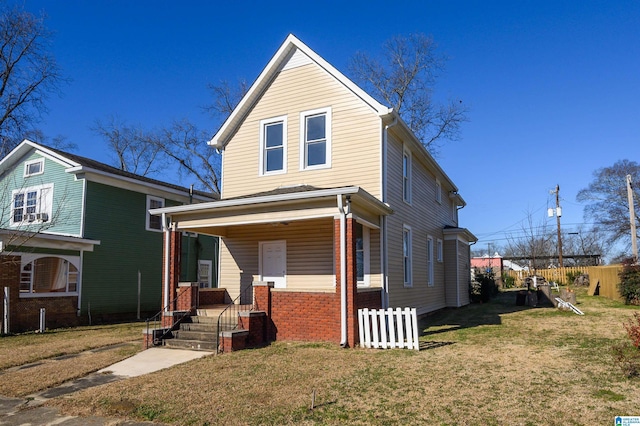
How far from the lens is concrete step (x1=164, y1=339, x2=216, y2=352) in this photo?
35.8 feet

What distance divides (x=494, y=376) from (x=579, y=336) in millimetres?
5396

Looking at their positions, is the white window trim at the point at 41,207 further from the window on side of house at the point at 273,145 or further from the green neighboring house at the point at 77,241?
the window on side of house at the point at 273,145

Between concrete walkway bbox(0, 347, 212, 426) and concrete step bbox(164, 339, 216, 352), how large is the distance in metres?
0.20

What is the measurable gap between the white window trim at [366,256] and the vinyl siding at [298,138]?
123 cm

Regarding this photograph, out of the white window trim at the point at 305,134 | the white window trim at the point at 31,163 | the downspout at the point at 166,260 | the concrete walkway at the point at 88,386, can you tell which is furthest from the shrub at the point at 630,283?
the white window trim at the point at 31,163

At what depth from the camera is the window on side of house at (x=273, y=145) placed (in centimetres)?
1505

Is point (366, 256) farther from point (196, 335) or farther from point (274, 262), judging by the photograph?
point (196, 335)

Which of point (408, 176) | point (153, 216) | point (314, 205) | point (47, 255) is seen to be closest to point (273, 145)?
point (314, 205)

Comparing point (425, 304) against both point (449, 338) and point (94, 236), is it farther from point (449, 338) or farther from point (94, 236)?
point (94, 236)

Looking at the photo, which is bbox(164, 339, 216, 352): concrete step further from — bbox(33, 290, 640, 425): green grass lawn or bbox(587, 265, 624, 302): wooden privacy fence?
bbox(587, 265, 624, 302): wooden privacy fence

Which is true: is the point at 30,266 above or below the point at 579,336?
above

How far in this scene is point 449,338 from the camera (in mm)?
11922

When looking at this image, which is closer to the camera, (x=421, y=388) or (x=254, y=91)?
(x=421, y=388)

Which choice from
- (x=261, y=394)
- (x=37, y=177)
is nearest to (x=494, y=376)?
(x=261, y=394)
